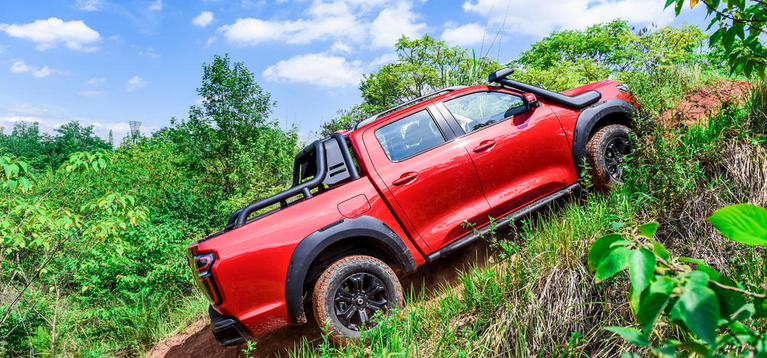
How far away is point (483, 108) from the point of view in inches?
169

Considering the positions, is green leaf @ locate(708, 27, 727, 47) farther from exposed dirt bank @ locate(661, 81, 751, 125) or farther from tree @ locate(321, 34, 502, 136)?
tree @ locate(321, 34, 502, 136)

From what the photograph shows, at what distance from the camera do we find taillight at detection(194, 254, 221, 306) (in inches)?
123

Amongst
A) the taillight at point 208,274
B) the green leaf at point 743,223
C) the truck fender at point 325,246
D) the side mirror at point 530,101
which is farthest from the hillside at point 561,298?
the green leaf at point 743,223

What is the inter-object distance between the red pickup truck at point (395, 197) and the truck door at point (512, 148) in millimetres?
11

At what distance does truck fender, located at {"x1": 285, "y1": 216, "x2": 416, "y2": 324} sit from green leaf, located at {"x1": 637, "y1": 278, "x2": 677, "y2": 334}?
277 cm

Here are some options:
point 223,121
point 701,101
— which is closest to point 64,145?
point 223,121

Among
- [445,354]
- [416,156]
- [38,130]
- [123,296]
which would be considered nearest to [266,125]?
[123,296]

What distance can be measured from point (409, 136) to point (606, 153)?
78.5 inches

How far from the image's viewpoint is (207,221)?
850 centimetres

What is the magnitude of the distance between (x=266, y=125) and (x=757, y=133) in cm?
1035

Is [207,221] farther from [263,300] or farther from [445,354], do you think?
[445,354]

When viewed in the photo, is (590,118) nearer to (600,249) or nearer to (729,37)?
(729,37)

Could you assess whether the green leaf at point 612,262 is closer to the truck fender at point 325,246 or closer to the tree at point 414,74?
the truck fender at point 325,246

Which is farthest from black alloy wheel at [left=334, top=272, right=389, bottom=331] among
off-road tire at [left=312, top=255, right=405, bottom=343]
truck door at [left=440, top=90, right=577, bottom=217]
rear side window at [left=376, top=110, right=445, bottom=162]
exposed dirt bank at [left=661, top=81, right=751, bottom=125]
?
exposed dirt bank at [left=661, top=81, right=751, bottom=125]
